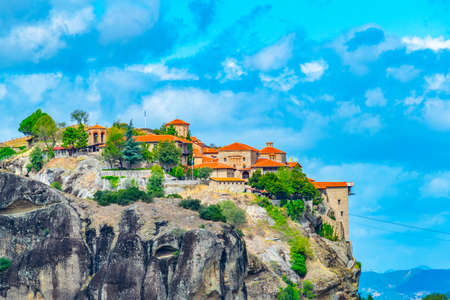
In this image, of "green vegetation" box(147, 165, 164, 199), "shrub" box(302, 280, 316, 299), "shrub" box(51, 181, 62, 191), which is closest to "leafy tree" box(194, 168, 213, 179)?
"green vegetation" box(147, 165, 164, 199)

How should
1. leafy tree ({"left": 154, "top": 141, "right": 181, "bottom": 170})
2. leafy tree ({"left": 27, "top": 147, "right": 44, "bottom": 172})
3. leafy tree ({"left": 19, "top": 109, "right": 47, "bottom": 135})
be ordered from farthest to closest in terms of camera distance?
leafy tree ({"left": 19, "top": 109, "right": 47, "bottom": 135})
leafy tree ({"left": 27, "top": 147, "right": 44, "bottom": 172})
leafy tree ({"left": 154, "top": 141, "right": 181, "bottom": 170})

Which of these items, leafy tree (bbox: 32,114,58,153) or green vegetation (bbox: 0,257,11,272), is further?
leafy tree (bbox: 32,114,58,153)

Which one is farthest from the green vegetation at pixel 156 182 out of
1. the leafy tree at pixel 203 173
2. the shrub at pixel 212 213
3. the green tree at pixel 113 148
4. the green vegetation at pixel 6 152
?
the green vegetation at pixel 6 152

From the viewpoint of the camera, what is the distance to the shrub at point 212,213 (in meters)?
86.5

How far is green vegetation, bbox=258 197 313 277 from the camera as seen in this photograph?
88.6 m

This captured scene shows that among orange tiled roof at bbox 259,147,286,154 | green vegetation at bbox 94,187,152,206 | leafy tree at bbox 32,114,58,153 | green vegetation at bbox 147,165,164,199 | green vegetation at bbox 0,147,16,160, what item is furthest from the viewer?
green vegetation at bbox 0,147,16,160

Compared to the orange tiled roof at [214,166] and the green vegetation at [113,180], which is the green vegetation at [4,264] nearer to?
the green vegetation at [113,180]

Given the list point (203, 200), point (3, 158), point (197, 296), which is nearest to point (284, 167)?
point (203, 200)

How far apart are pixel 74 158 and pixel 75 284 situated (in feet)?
94.4

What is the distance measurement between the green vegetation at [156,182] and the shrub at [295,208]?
63.4ft

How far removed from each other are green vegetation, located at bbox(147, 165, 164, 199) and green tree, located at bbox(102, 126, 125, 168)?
7795 millimetres

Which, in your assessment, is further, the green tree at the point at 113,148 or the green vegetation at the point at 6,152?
the green vegetation at the point at 6,152

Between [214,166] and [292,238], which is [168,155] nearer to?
[214,166]

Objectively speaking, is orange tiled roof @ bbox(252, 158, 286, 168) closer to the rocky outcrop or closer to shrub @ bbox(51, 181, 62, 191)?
the rocky outcrop
